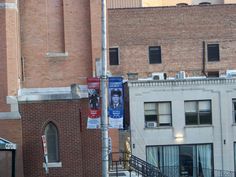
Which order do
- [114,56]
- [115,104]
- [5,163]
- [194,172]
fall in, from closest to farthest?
[115,104] < [5,163] < [194,172] < [114,56]

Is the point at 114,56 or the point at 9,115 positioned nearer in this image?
the point at 9,115

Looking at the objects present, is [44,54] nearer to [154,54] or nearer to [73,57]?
[73,57]

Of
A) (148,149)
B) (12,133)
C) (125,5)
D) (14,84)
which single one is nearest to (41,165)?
(12,133)

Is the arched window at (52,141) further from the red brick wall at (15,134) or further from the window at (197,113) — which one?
the window at (197,113)

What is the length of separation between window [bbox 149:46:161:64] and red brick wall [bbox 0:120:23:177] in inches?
1178

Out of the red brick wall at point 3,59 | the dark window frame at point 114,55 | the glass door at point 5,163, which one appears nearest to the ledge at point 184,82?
the dark window frame at point 114,55

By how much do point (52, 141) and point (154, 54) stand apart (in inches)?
1221

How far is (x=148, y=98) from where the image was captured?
4219 centimetres

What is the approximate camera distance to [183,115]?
4225 centimetres

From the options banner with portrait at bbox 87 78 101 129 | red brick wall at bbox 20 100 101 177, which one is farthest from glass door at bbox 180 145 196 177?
banner with portrait at bbox 87 78 101 129

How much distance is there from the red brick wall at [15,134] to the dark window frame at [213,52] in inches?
1268

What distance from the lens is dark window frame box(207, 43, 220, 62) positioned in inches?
2175

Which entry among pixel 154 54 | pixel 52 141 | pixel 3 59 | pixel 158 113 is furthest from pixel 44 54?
pixel 154 54

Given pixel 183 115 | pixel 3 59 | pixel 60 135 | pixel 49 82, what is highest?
pixel 3 59
